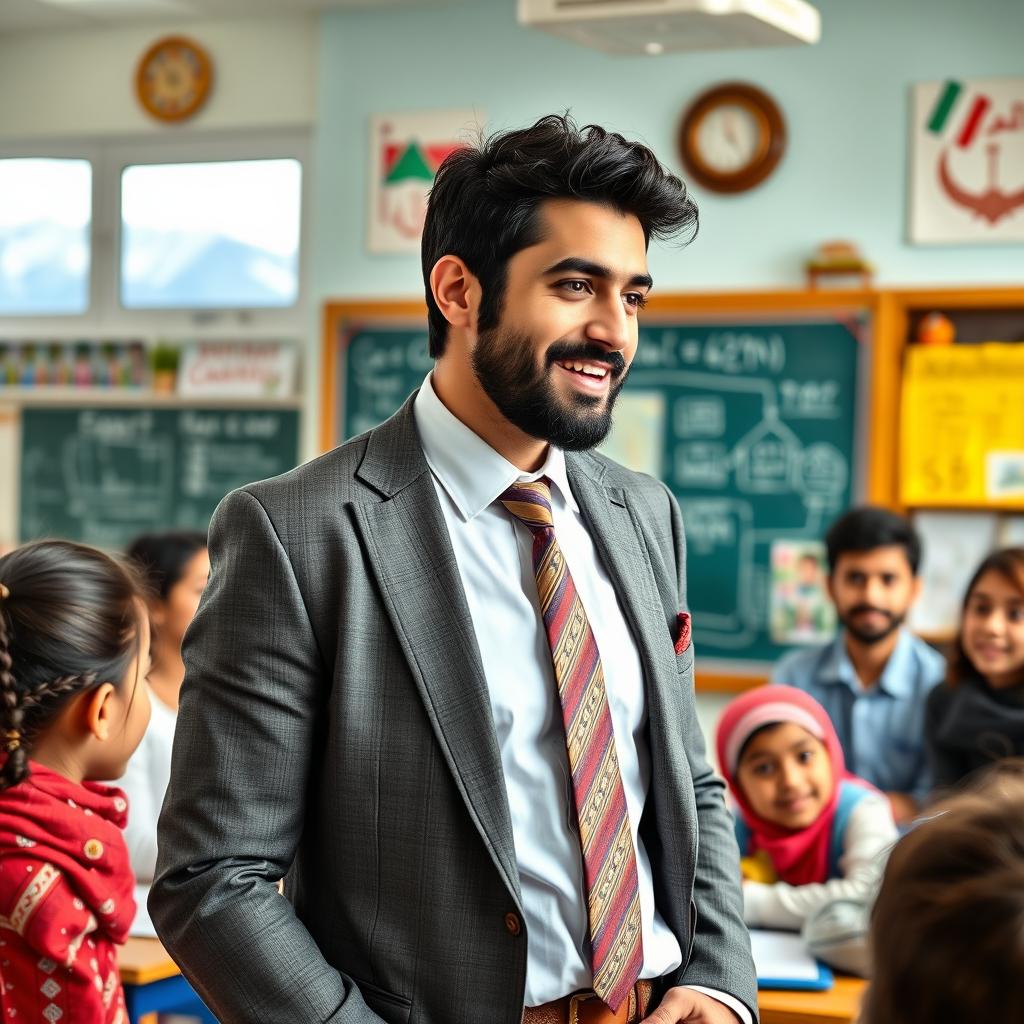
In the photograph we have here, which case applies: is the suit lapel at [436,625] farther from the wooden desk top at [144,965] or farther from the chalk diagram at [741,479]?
the chalk diagram at [741,479]

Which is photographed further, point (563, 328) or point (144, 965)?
point (144, 965)

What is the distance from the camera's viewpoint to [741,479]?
15.6ft

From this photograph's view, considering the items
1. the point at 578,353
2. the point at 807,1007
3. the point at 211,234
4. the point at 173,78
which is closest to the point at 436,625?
the point at 578,353

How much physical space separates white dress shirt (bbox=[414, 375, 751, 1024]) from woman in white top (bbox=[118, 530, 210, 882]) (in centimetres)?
127

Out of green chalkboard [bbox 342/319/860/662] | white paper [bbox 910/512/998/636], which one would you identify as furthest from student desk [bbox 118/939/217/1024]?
white paper [bbox 910/512/998/636]

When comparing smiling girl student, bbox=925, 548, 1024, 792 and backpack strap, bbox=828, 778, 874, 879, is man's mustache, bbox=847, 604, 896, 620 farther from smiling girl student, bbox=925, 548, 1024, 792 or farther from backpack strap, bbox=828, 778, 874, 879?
backpack strap, bbox=828, 778, 874, 879

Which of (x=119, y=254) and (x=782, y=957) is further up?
(x=119, y=254)

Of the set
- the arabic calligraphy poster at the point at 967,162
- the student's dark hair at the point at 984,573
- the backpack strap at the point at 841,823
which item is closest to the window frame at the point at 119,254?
A: the arabic calligraphy poster at the point at 967,162

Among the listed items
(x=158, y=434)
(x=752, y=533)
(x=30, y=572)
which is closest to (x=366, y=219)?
(x=158, y=434)

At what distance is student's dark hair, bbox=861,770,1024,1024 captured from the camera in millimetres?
859

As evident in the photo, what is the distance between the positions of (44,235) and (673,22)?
3478mm

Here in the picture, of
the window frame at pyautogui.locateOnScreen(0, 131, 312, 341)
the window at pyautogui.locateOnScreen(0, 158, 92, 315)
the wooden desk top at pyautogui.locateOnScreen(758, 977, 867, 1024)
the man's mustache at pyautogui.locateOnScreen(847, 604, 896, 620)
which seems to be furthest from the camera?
the window at pyautogui.locateOnScreen(0, 158, 92, 315)

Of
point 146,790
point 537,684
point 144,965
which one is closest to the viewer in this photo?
point 537,684

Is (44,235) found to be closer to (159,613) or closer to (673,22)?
(159,613)
